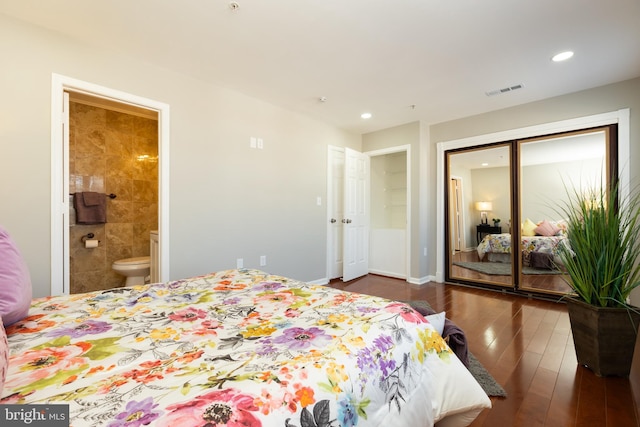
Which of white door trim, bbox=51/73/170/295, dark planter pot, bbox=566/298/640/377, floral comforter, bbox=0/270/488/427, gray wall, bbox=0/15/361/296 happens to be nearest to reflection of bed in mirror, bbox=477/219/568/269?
dark planter pot, bbox=566/298/640/377

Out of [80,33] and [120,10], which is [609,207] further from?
[80,33]

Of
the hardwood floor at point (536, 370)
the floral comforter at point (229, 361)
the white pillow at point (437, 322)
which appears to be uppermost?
the floral comforter at point (229, 361)

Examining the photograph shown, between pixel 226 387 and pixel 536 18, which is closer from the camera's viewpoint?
pixel 226 387

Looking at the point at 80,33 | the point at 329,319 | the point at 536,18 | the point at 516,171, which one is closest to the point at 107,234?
the point at 80,33

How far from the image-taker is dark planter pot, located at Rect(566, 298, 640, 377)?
1686 mm

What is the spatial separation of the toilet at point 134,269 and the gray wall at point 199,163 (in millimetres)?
1028

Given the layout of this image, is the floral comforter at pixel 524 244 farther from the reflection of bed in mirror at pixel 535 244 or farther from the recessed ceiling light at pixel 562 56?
the recessed ceiling light at pixel 562 56

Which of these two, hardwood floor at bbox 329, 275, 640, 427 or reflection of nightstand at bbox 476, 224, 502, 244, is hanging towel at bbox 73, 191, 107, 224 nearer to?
hardwood floor at bbox 329, 275, 640, 427

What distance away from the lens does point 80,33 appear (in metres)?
2.12

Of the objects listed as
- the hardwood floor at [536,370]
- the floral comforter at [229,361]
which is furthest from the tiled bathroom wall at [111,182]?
the hardwood floor at [536,370]

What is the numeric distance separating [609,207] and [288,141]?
3113mm

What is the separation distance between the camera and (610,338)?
1697 mm

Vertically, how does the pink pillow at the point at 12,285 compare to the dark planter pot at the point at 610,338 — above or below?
above

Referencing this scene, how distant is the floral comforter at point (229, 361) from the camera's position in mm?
587
